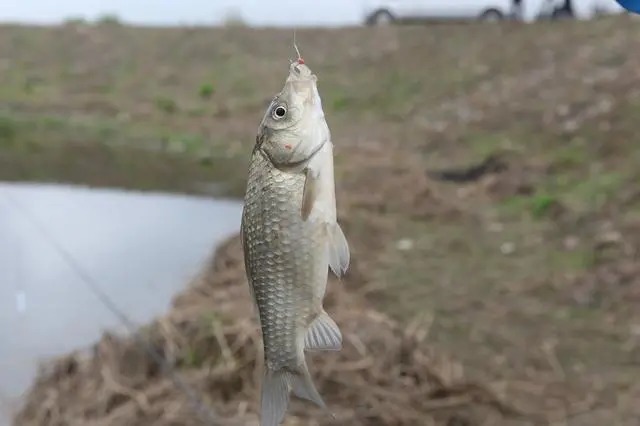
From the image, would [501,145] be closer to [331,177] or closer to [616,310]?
[616,310]

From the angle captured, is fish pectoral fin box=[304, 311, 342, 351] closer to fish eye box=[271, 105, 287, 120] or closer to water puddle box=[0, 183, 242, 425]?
fish eye box=[271, 105, 287, 120]

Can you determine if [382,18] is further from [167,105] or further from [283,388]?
[283,388]

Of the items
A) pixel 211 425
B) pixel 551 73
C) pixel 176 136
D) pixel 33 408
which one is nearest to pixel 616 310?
pixel 211 425

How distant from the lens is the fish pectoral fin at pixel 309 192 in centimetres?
156

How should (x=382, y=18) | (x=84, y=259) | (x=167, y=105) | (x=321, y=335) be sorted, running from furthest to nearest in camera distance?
(x=382, y=18), (x=167, y=105), (x=84, y=259), (x=321, y=335)

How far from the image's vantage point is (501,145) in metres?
9.41

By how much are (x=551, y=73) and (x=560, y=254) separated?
5.45 meters

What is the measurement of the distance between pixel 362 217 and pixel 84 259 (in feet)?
6.57

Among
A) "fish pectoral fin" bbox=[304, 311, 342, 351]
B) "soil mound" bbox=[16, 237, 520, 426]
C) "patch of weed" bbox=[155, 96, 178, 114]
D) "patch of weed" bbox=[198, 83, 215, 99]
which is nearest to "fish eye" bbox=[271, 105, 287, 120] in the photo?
"fish pectoral fin" bbox=[304, 311, 342, 351]

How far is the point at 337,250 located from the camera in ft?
5.38

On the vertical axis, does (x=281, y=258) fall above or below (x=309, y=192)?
below

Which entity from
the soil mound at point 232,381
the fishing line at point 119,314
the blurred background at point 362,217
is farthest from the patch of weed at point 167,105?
the soil mound at point 232,381

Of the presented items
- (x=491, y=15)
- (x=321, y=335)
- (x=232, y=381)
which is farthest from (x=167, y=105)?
(x=321, y=335)

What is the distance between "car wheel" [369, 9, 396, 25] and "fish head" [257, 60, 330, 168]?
563 inches
